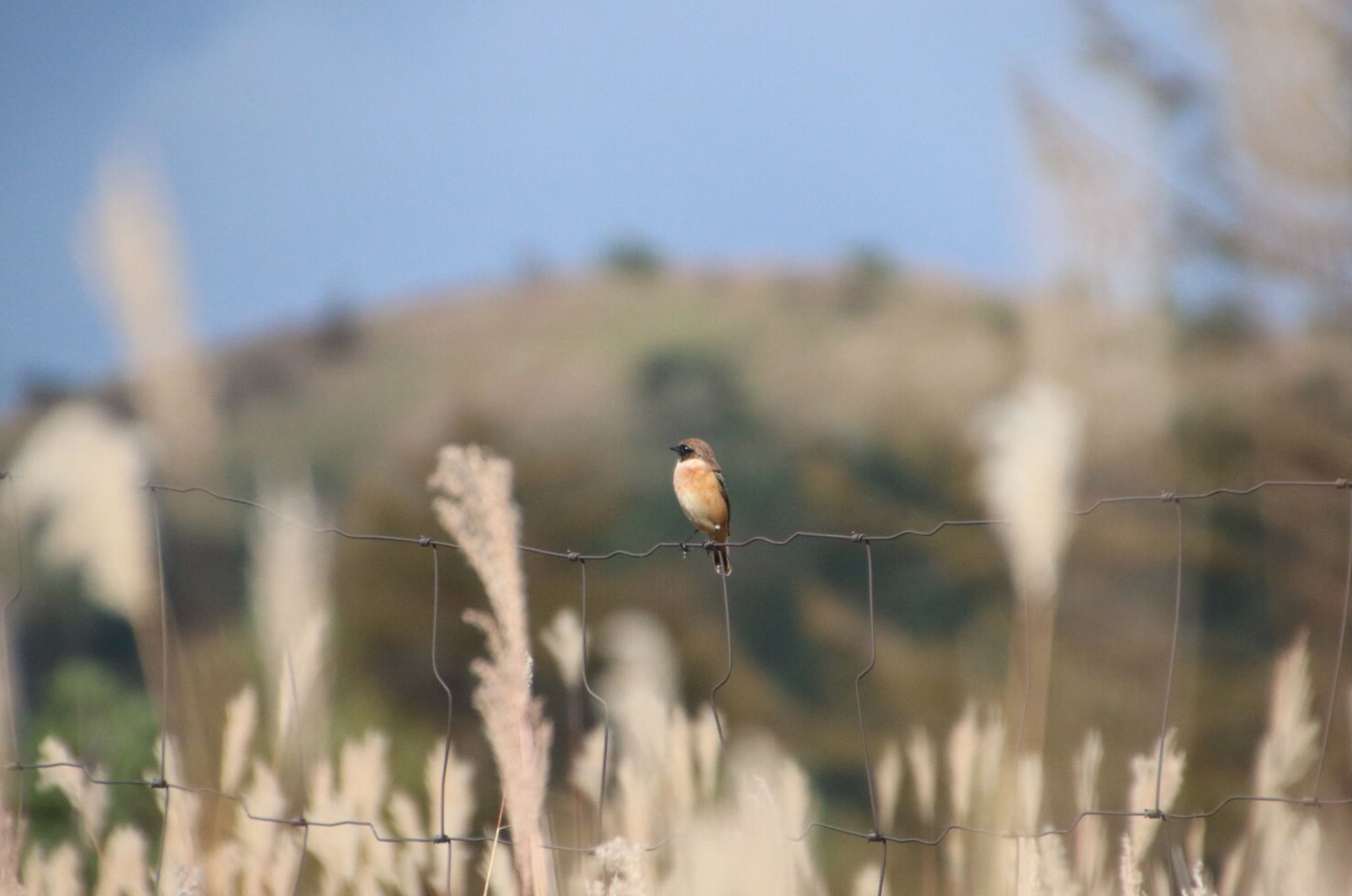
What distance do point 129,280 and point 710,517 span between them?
157 centimetres

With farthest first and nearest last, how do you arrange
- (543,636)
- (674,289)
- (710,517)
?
1. (674,289)
2. (710,517)
3. (543,636)

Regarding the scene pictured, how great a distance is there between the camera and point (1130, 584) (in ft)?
42.8

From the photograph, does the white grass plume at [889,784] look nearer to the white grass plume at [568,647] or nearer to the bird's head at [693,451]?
the white grass plume at [568,647]

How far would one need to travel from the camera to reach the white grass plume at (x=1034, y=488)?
2.62 metres

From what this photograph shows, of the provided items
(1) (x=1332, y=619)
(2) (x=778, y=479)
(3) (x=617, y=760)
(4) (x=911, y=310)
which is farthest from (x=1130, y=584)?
(4) (x=911, y=310)

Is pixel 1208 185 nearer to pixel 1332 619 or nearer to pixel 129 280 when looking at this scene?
pixel 1332 619

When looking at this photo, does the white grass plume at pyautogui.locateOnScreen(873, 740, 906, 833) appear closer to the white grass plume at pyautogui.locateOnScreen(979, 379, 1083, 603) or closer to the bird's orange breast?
the white grass plume at pyautogui.locateOnScreen(979, 379, 1083, 603)

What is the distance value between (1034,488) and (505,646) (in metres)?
1.20

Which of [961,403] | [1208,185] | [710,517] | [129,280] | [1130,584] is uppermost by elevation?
[961,403]

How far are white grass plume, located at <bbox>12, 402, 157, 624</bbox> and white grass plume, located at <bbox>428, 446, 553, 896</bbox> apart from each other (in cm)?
85

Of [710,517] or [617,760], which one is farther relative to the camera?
[710,517]

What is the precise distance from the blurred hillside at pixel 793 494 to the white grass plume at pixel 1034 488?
1580 millimetres

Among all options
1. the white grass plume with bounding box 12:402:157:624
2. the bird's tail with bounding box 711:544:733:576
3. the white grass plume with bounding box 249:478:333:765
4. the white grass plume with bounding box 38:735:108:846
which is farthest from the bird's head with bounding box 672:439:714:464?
the white grass plume with bounding box 38:735:108:846

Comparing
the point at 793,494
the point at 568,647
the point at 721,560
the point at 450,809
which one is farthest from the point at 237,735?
the point at 793,494
